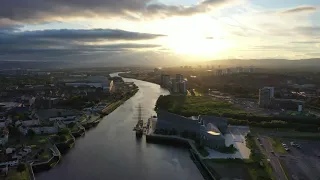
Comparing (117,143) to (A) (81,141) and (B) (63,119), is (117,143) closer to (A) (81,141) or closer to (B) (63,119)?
(A) (81,141)

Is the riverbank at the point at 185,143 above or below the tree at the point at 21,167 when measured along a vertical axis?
below

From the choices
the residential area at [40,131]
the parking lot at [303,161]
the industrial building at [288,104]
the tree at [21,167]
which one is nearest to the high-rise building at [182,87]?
the residential area at [40,131]

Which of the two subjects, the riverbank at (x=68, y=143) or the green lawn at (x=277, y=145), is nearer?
the riverbank at (x=68, y=143)

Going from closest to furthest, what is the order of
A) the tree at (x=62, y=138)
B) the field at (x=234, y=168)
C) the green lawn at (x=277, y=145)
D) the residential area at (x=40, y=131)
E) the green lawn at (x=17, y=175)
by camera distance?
the green lawn at (x=17, y=175), the field at (x=234, y=168), the residential area at (x=40, y=131), the green lawn at (x=277, y=145), the tree at (x=62, y=138)

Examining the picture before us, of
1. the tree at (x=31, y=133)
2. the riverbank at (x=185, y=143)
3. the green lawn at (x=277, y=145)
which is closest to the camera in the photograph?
the riverbank at (x=185, y=143)

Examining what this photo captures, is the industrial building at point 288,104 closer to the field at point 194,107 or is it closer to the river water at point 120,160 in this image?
the field at point 194,107
